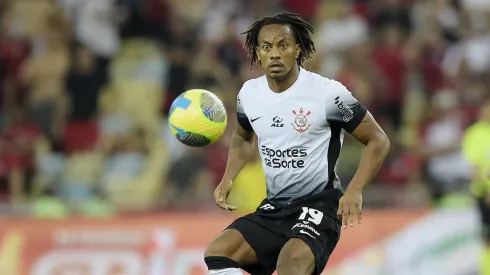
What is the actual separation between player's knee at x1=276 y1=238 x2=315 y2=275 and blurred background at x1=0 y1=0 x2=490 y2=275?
14.5ft

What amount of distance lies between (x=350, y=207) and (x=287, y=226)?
58 centimetres

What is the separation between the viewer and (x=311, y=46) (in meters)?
6.95

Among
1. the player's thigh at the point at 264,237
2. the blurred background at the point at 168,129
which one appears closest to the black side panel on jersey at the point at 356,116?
the player's thigh at the point at 264,237

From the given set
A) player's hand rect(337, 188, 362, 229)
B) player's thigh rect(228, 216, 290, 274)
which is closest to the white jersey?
player's thigh rect(228, 216, 290, 274)

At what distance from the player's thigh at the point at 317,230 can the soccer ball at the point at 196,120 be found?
0.89m

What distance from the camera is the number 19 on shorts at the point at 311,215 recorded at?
6.69 m

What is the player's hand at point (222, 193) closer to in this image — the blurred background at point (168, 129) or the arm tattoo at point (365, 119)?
the arm tattoo at point (365, 119)

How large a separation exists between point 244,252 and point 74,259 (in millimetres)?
4550

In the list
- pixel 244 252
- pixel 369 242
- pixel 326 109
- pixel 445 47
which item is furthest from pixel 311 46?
pixel 445 47

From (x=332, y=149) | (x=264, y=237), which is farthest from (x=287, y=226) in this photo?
(x=332, y=149)

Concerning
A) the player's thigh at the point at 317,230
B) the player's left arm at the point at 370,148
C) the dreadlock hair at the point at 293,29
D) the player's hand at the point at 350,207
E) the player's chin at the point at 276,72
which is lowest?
the player's thigh at the point at 317,230

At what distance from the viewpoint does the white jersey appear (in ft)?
22.0

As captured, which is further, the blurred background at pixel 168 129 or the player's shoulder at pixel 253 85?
the blurred background at pixel 168 129

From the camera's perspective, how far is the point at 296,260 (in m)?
6.45
